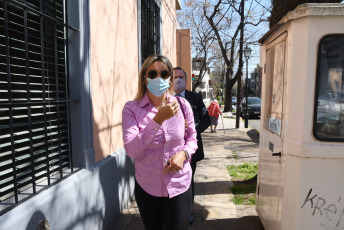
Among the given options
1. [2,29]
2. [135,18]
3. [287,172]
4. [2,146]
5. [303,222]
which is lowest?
[303,222]

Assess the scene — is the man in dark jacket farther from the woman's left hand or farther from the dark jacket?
the woman's left hand

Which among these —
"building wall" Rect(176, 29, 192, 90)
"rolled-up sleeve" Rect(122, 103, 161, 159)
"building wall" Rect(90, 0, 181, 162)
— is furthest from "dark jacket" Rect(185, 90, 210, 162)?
"building wall" Rect(176, 29, 192, 90)

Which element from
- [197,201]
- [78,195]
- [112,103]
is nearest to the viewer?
[78,195]

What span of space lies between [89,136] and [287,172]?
2.07 m

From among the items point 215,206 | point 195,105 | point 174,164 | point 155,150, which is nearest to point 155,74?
point 155,150

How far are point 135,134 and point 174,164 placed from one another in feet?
1.16

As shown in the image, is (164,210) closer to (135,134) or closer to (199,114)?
(135,134)

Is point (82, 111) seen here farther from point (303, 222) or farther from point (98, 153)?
point (303, 222)

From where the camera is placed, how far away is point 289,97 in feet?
7.43

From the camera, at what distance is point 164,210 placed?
2012 mm

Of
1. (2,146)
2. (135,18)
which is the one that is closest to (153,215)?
(2,146)

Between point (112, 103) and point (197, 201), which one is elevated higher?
point (112, 103)

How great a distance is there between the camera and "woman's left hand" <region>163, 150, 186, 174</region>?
73.9 inches

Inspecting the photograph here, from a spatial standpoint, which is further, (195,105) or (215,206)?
(215,206)
